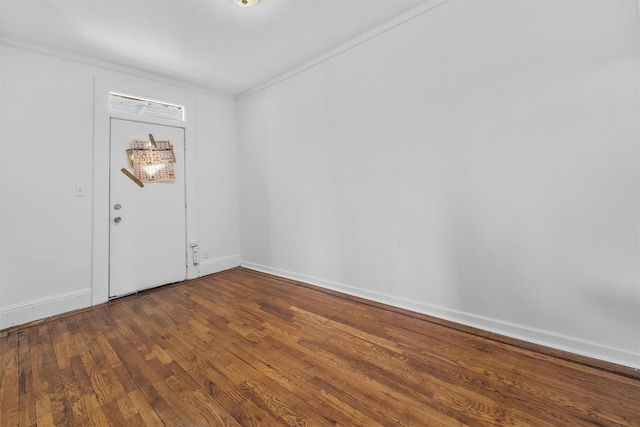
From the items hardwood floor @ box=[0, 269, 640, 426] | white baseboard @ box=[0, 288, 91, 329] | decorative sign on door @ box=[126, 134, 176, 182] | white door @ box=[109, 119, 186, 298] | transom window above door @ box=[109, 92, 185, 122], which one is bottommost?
hardwood floor @ box=[0, 269, 640, 426]

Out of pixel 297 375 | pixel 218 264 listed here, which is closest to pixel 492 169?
pixel 297 375

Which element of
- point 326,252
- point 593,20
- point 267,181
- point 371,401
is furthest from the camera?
point 267,181

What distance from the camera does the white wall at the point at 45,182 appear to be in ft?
8.17

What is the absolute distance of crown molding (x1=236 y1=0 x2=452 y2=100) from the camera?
2.29 metres

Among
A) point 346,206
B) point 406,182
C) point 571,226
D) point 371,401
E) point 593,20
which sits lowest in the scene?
point 371,401

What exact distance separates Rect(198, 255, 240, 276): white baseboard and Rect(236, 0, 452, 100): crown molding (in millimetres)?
2715

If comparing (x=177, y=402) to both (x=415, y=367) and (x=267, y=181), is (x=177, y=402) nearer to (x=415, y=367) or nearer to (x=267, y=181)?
(x=415, y=367)

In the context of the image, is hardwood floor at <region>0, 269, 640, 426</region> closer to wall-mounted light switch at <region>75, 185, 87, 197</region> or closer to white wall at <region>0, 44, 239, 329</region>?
white wall at <region>0, 44, 239, 329</region>

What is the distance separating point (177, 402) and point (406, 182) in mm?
2388

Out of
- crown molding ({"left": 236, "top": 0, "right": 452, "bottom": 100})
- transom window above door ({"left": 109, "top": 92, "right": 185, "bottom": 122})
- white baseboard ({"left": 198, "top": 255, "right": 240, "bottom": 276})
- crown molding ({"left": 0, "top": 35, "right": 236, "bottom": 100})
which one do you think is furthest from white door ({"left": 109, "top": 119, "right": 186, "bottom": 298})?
crown molding ({"left": 236, "top": 0, "right": 452, "bottom": 100})

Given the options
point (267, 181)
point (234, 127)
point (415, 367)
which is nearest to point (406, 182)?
point (415, 367)

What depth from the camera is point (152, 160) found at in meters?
3.41

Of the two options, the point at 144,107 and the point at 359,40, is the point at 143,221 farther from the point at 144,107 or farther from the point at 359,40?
the point at 359,40

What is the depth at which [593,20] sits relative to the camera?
1.67 meters
